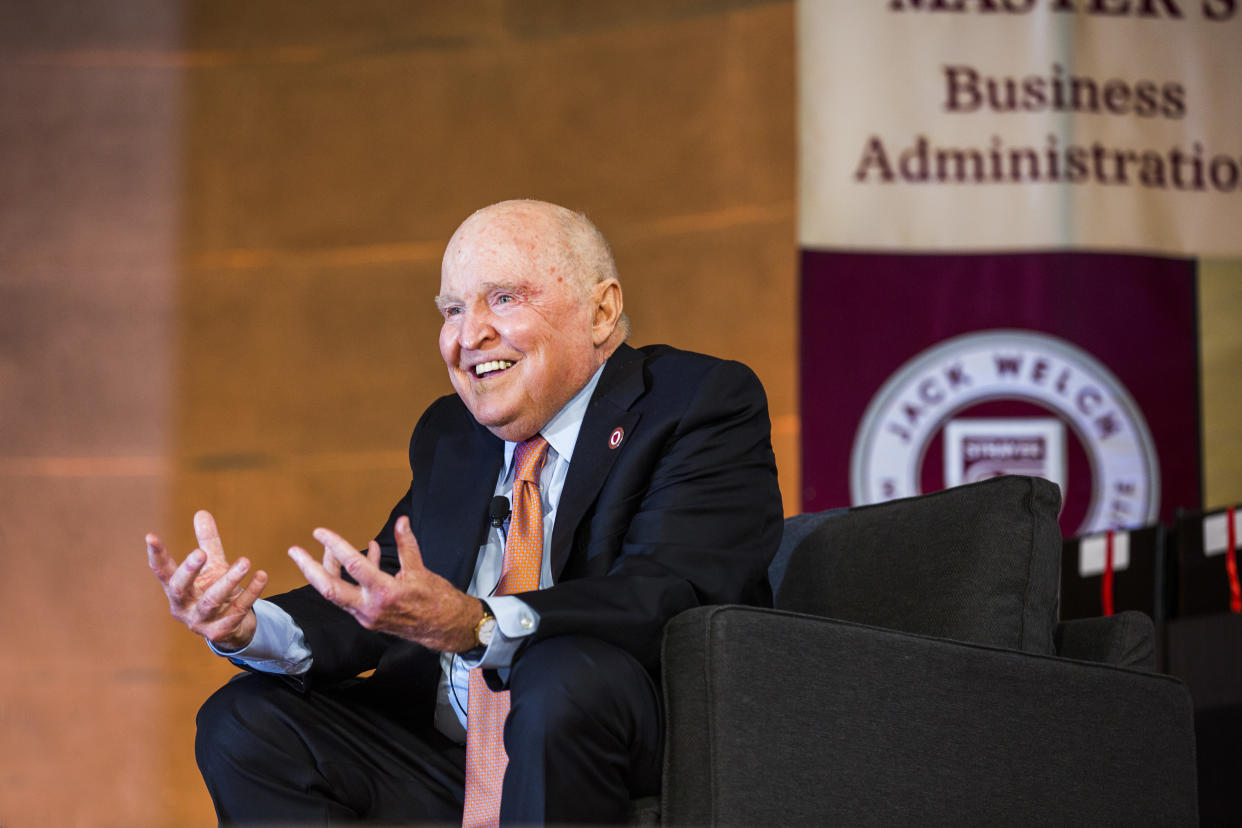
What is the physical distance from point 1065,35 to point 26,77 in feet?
11.0

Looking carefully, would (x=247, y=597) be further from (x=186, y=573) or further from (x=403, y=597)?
(x=403, y=597)

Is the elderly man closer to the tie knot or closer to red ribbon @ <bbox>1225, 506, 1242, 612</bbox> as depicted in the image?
the tie knot

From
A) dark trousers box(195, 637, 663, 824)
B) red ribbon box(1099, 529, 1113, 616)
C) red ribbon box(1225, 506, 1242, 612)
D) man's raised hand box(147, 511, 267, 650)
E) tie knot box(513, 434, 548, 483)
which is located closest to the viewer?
dark trousers box(195, 637, 663, 824)

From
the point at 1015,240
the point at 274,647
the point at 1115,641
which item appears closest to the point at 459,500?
the point at 274,647

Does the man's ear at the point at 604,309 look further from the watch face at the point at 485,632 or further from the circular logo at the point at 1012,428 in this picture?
the circular logo at the point at 1012,428

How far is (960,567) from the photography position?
1.76m

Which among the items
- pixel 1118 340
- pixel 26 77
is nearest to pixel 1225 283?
pixel 1118 340

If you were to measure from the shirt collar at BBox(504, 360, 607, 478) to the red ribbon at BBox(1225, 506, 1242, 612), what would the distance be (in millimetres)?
1715

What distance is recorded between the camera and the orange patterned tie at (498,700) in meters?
1.57

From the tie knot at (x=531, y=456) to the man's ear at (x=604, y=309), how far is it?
17 centimetres

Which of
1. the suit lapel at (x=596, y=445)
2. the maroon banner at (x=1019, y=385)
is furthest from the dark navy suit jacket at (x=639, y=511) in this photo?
the maroon banner at (x=1019, y=385)

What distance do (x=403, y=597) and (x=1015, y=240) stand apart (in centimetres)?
270

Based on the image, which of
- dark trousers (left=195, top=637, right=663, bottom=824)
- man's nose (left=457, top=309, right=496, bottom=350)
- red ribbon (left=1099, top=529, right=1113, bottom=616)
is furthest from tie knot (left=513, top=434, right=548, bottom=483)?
red ribbon (left=1099, top=529, right=1113, bottom=616)

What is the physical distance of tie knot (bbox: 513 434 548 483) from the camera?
180 centimetres
